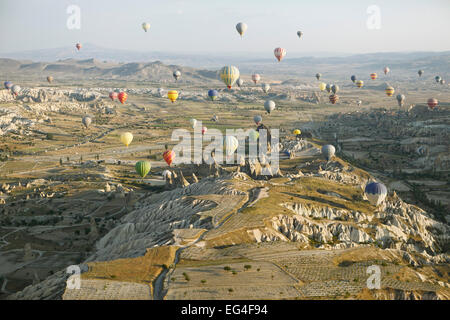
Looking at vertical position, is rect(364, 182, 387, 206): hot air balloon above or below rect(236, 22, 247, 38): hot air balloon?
below

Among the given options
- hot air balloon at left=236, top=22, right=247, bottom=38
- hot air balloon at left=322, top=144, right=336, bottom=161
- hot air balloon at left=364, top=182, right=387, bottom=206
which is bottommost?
hot air balloon at left=364, top=182, right=387, bottom=206

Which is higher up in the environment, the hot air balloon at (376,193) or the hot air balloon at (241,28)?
the hot air balloon at (241,28)

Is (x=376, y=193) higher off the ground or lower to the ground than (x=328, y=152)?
lower

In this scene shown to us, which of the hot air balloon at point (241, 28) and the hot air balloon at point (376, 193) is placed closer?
the hot air balloon at point (376, 193)

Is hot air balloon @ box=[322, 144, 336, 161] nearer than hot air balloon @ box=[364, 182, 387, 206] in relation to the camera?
No

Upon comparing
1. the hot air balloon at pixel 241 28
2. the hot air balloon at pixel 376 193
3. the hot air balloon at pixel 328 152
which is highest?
the hot air balloon at pixel 241 28

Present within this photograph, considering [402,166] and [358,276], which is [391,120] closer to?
[402,166]

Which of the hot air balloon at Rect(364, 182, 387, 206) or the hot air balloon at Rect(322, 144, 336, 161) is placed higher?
the hot air balloon at Rect(322, 144, 336, 161)

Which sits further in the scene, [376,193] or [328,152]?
[328,152]

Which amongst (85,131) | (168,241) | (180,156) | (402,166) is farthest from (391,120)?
(168,241)

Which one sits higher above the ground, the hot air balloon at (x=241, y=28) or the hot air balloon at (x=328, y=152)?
the hot air balloon at (x=241, y=28)

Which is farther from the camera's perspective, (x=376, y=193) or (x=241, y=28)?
(x=241, y=28)
